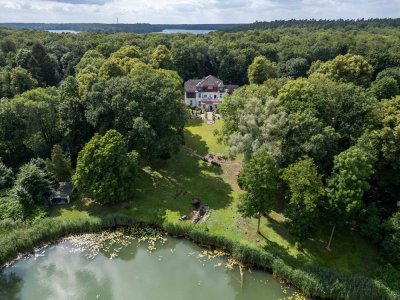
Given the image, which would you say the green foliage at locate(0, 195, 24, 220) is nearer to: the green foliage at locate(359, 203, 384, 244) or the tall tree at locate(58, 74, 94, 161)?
the tall tree at locate(58, 74, 94, 161)

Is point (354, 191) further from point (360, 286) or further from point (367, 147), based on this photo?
point (360, 286)

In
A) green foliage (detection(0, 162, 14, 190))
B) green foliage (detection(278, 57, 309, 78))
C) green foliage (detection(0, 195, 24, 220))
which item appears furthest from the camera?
green foliage (detection(278, 57, 309, 78))

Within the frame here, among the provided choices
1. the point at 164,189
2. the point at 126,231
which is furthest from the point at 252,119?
the point at 126,231

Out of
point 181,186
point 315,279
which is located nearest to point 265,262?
point 315,279

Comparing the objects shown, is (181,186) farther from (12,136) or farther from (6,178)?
(12,136)

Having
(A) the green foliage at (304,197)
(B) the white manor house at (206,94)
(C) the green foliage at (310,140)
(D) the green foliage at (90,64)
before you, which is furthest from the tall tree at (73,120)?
(B) the white manor house at (206,94)

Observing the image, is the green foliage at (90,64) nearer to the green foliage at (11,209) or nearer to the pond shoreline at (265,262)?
the green foliage at (11,209)

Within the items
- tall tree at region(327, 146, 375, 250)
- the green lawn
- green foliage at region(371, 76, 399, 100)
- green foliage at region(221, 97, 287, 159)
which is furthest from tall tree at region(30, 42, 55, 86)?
tall tree at region(327, 146, 375, 250)
